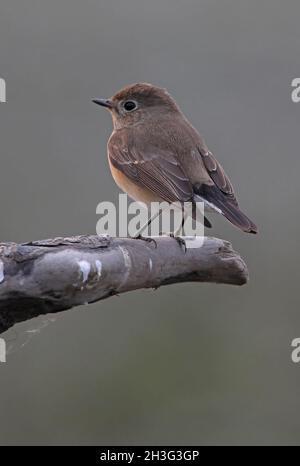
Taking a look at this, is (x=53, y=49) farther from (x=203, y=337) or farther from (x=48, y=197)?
(x=203, y=337)

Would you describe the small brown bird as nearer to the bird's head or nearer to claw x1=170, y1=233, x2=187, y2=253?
the bird's head

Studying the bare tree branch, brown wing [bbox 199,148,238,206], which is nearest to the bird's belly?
brown wing [bbox 199,148,238,206]

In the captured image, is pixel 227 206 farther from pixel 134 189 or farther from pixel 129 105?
pixel 129 105

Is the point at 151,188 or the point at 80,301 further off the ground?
the point at 151,188

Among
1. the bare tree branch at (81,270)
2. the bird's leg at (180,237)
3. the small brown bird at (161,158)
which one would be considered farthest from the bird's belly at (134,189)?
the bare tree branch at (81,270)

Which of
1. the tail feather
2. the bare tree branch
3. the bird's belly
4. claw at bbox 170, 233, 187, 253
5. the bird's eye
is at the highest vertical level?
the bird's eye

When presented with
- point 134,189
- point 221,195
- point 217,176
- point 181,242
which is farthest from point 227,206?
point 134,189

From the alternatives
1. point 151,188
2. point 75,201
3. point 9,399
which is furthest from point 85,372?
point 151,188
